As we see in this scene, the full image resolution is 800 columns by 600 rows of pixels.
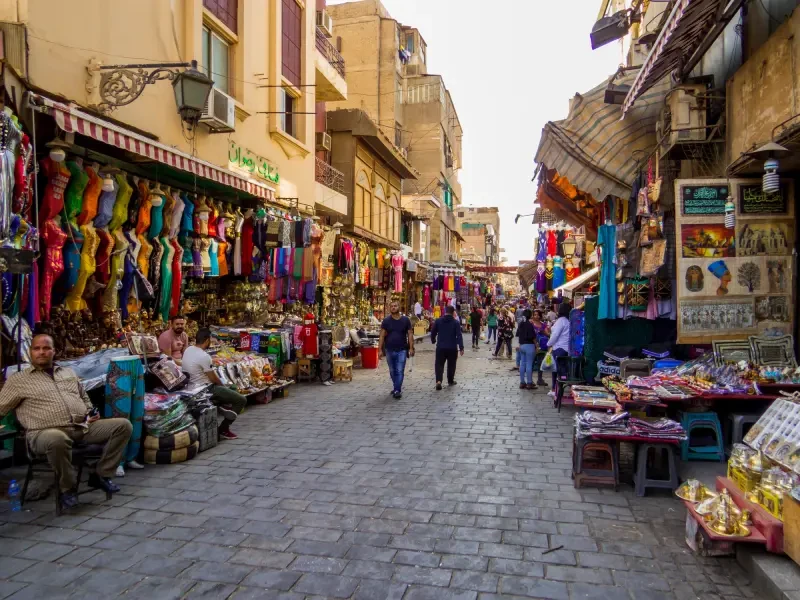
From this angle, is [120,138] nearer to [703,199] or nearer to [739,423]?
[703,199]

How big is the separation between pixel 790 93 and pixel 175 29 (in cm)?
905

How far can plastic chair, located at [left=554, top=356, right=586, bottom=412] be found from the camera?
945 centimetres

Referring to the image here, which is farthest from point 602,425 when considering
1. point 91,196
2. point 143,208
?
point 143,208

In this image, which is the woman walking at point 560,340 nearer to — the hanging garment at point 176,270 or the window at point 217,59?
the hanging garment at point 176,270

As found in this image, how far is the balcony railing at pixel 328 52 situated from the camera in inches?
668

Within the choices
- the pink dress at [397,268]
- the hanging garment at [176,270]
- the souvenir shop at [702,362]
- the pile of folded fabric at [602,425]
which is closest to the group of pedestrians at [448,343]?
the souvenir shop at [702,362]

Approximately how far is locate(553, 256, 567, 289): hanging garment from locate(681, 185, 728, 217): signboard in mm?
14984

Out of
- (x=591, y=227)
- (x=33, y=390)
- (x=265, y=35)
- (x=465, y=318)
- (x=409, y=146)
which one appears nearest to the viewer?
(x=33, y=390)

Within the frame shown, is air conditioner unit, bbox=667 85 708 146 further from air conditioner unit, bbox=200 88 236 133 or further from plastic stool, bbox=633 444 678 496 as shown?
air conditioner unit, bbox=200 88 236 133

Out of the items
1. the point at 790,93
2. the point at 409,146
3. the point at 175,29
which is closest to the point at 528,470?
the point at 790,93

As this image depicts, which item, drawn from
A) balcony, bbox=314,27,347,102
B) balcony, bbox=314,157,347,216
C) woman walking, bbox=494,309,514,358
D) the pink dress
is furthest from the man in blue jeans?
the pink dress

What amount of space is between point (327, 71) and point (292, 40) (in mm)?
2591

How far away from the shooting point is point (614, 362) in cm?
918

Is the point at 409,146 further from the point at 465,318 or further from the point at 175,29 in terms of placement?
the point at 175,29
